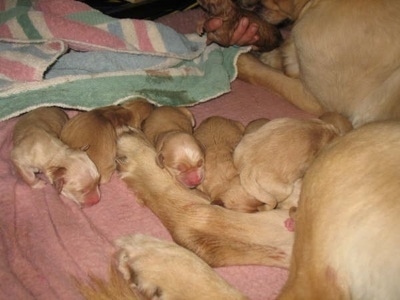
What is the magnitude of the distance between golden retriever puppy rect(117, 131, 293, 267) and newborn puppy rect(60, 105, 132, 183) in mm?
142

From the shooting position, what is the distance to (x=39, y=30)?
2.19m

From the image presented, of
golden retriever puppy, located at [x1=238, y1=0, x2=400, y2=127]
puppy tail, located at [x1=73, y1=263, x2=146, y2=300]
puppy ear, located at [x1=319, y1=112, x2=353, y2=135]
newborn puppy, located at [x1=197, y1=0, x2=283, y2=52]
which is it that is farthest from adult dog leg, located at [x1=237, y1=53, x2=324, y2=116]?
puppy tail, located at [x1=73, y1=263, x2=146, y2=300]

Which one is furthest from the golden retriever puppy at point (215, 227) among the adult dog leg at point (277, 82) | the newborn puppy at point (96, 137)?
the adult dog leg at point (277, 82)

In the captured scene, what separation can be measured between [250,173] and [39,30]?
1.15 m

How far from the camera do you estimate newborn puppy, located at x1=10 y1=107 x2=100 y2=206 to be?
170 centimetres

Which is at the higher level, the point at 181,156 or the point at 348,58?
the point at 348,58

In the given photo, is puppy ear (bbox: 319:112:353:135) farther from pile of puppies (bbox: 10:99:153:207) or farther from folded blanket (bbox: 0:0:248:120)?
pile of puppies (bbox: 10:99:153:207)

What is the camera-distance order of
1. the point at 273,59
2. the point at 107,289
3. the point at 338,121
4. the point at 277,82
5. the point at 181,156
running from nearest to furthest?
the point at 107,289
the point at 181,156
the point at 338,121
the point at 277,82
the point at 273,59

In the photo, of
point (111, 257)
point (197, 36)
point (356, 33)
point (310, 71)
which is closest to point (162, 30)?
point (197, 36)

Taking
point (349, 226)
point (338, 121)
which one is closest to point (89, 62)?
point (338, 121)

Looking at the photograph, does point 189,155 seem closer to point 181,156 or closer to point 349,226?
point 181,156

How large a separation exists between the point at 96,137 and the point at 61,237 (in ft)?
1.29

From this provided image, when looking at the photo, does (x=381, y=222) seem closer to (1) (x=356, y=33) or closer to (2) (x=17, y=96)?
(1) (x=356, y=33)

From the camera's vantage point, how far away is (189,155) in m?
1.82
